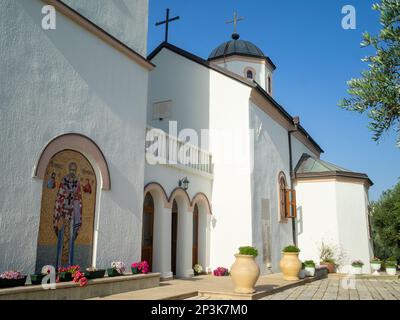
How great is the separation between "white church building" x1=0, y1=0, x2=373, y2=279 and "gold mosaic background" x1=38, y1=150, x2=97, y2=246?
1.0 inches

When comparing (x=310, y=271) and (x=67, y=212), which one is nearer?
(x=67, y=212)

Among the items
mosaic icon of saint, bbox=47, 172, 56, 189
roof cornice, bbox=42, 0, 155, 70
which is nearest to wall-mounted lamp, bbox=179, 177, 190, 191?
roof cornice, bbox=42, 0, 155, 70

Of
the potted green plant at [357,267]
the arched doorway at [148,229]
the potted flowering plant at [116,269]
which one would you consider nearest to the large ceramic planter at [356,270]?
the potted green plant at [357,267]

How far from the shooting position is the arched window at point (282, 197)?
56.6 ft

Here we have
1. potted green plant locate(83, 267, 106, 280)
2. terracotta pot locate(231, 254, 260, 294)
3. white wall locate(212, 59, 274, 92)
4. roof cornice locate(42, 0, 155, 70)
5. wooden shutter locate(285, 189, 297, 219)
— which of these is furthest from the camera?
white wall locate(212, 59, 274, 92)

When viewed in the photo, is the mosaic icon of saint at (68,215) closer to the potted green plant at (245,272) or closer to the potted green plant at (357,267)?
the potted green plant at (245,272)

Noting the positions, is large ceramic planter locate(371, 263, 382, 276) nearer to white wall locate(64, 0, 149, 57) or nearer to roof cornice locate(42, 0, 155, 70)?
roof cornice locate(42, 0, 155, 70)

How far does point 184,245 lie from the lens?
1313 cm

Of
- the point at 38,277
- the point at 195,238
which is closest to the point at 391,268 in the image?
the point at 195,238

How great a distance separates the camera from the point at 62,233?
330 inches

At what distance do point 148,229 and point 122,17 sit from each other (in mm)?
6331

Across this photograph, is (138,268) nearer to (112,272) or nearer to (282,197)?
(112,272)

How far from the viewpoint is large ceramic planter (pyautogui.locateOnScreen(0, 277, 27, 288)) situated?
21.5 ft

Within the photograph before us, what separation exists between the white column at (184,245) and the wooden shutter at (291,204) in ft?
19.7
